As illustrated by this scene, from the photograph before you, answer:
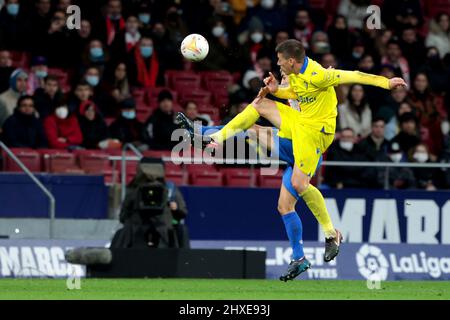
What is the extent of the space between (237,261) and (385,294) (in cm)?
366

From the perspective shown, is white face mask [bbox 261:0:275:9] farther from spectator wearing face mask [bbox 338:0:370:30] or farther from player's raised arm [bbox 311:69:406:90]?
player's raised arm [bbox 311:69:406:90]

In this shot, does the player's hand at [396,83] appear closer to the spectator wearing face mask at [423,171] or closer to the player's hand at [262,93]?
the player's hand at [262,93]

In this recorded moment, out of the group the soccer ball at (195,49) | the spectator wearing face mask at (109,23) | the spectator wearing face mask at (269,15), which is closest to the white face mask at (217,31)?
the spectator wearing face mask at (269,15)

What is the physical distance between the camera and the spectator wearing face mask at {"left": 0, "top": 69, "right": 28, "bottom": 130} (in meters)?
20.9

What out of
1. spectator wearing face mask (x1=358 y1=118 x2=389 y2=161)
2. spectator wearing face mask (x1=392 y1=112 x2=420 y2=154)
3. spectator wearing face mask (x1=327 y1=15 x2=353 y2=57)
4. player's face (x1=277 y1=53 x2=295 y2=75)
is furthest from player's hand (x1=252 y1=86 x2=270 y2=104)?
spectator wearing face mask (x1=327 y1=15 x2=353 y2=57)

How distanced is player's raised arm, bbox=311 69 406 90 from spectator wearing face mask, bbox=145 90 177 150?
6.77 meters

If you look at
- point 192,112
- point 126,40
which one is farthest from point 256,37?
point 192,112

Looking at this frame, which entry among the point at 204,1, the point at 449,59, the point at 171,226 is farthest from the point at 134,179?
the point at 449,59

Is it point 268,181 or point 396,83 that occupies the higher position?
point 396,83

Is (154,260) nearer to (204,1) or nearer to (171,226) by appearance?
(171,226)

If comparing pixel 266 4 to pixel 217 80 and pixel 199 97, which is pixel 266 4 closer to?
pixel 217 80

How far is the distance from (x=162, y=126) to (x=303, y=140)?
661cm

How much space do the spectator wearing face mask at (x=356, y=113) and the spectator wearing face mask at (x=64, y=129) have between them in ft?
15.4

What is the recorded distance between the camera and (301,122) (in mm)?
15516
